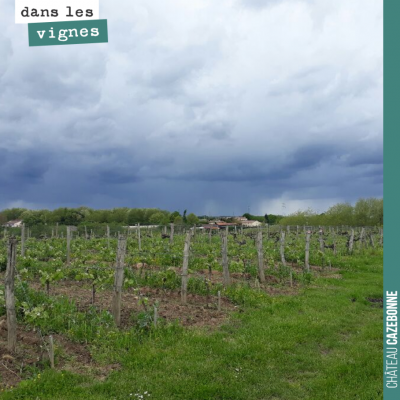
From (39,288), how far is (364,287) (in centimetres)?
1075

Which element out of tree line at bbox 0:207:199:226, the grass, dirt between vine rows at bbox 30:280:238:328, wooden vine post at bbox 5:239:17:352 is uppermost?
tree line at bbox 0:207:199:226

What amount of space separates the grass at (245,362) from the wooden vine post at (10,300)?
1243 millimetres

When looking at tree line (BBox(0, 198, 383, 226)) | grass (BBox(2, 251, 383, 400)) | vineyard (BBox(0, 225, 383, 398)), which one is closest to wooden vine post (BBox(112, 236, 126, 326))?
vineyard (BBox(0, 225, 383, 398))

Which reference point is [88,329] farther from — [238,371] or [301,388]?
[301,388]

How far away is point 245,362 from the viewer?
716cm

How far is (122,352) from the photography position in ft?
24.0

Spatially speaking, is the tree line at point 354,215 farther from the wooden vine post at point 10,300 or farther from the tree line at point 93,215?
the wooden vine post at point 10,300

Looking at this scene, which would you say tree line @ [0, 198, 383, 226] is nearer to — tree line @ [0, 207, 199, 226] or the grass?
tree line @ [0, 207, 199, 226]

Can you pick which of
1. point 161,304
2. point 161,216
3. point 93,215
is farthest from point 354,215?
point 161,304

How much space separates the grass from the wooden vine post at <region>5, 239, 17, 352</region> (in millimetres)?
1243

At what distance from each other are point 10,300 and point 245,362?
13.9 ft

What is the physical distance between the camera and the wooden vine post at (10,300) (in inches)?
279

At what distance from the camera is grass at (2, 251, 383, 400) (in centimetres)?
603

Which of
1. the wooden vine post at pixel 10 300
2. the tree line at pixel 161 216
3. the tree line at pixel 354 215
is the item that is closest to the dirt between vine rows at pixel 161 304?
the wooden vine post at pixel 10 300
